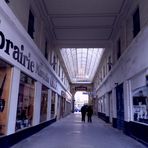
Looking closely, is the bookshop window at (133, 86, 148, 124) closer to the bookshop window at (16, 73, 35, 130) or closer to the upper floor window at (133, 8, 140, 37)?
the upper floor window at (133, 8, 140, 37)

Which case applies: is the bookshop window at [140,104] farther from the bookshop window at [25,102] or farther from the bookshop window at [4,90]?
the bookshop window at [4,90]

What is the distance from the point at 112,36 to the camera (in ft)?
34.8

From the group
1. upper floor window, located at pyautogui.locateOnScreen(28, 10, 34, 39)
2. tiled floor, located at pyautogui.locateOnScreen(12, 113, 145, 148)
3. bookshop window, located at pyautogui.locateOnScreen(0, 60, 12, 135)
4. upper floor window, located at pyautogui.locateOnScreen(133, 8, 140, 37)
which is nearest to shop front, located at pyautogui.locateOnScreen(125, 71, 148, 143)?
tiled floor, located at pyautogui.locateOnScreen(12, 113, 145, 148)

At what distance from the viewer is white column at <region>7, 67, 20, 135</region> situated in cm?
493

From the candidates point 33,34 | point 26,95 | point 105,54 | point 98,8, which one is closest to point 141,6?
point 98,8

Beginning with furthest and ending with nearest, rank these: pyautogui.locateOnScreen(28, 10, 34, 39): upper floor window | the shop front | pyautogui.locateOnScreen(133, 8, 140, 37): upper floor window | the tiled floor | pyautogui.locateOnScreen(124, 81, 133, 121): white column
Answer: pyautogui.locateOnScreen(124, 81, 133, 121): white column, pyautogui.locateOnScreen(28, 10, 34, 39): upper floor window, pyautogui.locateOnScreen(133, 8, 140, 37): upper floor window, the shop front, the tiled floor

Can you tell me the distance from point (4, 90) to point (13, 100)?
1.38 ft

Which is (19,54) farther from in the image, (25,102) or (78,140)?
(78,140)

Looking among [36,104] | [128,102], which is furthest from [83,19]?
[36,104]

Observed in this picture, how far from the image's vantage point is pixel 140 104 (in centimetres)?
640

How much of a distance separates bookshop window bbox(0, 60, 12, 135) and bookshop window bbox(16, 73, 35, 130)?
883mm

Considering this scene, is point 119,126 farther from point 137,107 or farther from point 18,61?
point 18,61

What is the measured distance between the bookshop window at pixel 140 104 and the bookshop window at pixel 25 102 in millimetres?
3905

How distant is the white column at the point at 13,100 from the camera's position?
4.93 metres
